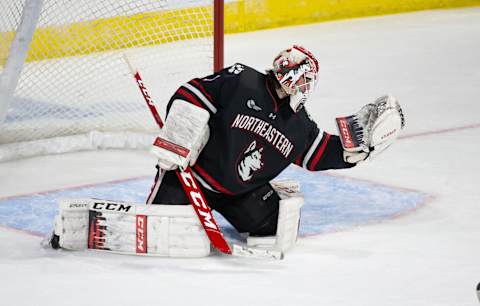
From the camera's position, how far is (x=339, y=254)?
3297mm

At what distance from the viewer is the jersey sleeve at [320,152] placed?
341 cm

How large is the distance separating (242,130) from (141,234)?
432 millimetres

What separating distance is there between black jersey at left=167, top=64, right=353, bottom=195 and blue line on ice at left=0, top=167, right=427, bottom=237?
1.12 ft

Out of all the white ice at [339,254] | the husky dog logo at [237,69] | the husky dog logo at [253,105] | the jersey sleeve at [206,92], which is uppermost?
the husky dog logo at [237,69]

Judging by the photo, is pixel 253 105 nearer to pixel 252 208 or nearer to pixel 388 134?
pixel 252 208

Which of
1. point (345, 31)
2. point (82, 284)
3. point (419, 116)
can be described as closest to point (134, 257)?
point (82, 284)

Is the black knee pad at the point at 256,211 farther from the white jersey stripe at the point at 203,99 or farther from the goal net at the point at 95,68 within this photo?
the goal net at the point at 95,68

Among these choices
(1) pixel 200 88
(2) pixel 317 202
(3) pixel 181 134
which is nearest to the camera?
(3) pixel 181 134

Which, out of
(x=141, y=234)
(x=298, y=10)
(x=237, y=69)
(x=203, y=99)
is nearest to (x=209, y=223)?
(x=141, y=234)

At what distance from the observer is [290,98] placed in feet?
10.6

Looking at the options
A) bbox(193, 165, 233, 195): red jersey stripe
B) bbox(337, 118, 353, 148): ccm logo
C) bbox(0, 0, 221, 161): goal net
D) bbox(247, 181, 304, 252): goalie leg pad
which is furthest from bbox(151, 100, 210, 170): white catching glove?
bbox(0, 0, 221, 161): goal net

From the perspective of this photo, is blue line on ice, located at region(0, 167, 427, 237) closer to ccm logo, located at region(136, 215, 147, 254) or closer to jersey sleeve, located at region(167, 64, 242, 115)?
ccm logo, located at region(136, 215, 147, 254)

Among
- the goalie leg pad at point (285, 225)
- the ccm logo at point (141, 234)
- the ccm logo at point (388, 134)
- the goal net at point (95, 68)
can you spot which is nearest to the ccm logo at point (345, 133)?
the ccm logo at point (388, 134)

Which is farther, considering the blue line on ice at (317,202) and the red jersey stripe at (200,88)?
the blue line on ice at (317,202)
